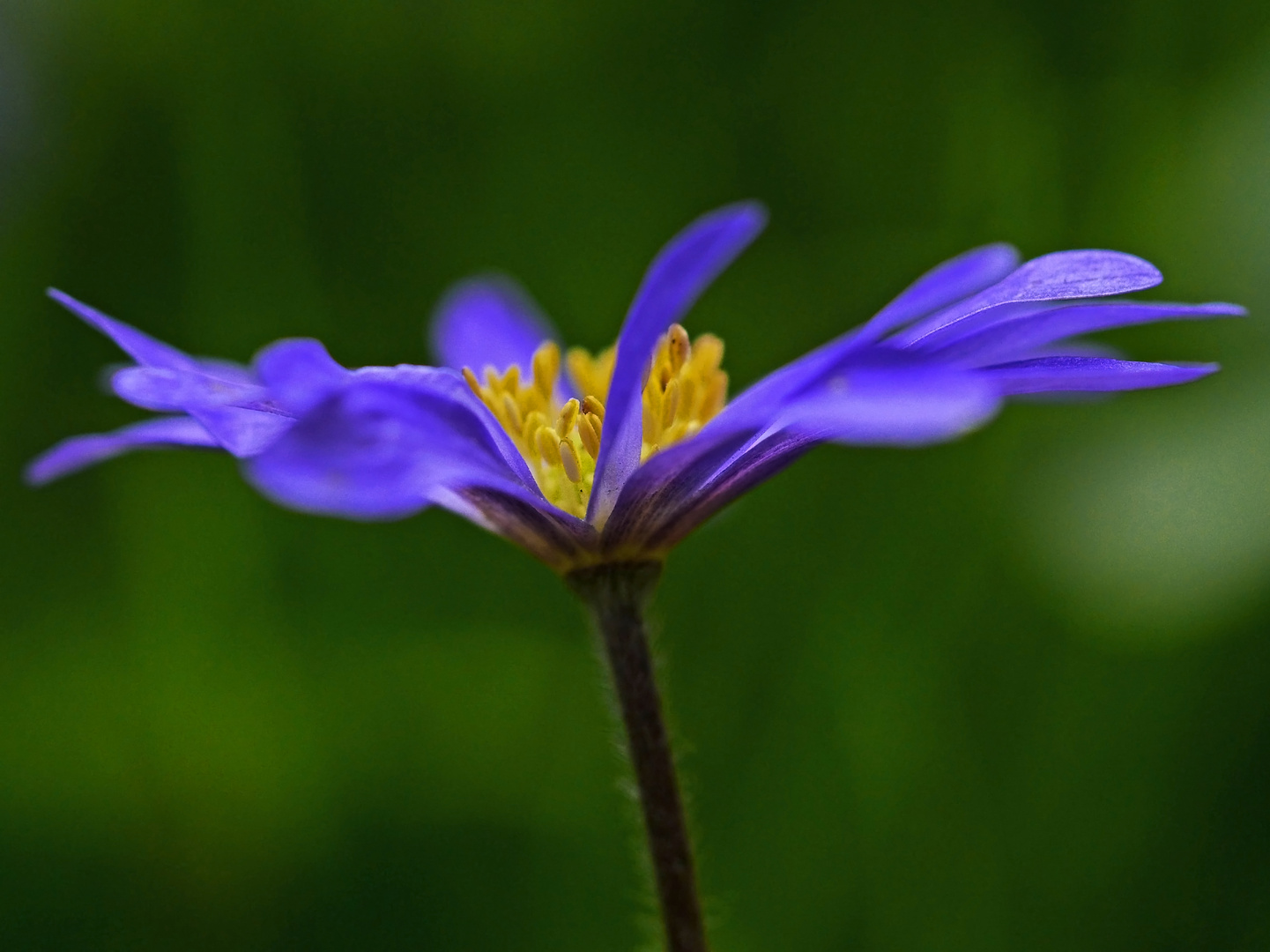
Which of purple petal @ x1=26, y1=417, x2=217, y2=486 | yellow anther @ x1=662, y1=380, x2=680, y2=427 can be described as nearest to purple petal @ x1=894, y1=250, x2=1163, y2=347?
yellow anther @ x1=662, y1=380, x2=680, y2=427

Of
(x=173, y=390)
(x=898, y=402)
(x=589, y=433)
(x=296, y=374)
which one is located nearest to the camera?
(x=898, y=402)

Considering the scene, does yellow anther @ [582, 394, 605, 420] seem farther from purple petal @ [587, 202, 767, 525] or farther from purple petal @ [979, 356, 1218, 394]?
purple petal @ [979, 356, 1218, 394]

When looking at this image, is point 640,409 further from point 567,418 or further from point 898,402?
point 898,402

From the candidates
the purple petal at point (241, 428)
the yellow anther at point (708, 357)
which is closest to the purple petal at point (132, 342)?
the purple petal at point (241, 428)

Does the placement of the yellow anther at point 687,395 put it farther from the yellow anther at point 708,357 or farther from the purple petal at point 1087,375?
the purple petal at point 1087,375

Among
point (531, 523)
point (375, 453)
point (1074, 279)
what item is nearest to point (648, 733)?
point (531, 523)

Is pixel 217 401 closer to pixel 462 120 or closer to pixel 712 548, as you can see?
pixel 712 548
